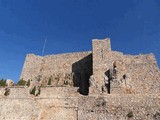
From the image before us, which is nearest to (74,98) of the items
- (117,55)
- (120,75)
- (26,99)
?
(26,99)

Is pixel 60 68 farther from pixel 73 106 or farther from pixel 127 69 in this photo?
pixel 73 106

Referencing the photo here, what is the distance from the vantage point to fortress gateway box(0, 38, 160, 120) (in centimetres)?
2292

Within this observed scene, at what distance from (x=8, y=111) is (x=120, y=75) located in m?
14.3

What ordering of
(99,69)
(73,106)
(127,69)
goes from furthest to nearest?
(127,69) < (99,69) < (73,106)

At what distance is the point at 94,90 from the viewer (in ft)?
89.0

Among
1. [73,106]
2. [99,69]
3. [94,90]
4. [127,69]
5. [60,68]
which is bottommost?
[73,106]

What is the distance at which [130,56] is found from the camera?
105ft

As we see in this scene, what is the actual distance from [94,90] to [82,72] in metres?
7.04

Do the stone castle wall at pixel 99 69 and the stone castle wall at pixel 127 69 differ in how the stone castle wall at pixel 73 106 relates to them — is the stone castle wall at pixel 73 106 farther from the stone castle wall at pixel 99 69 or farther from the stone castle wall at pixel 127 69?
the stone castle wall at pixel 127 69

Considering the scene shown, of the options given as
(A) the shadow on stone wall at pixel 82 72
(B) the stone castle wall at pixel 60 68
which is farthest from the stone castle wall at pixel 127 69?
(B) the stone castle wall at pixel 60 68

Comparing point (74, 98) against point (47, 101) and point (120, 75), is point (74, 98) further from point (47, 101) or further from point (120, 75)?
point (120, 75)

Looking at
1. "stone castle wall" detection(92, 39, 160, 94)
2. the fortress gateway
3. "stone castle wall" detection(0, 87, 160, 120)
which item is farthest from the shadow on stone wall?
"stone castle wall" detection(0, 87, 160, 120)

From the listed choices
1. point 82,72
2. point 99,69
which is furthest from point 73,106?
point 82,72

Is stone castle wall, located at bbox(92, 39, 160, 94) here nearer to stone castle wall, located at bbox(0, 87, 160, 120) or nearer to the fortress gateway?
the fortress gateway
